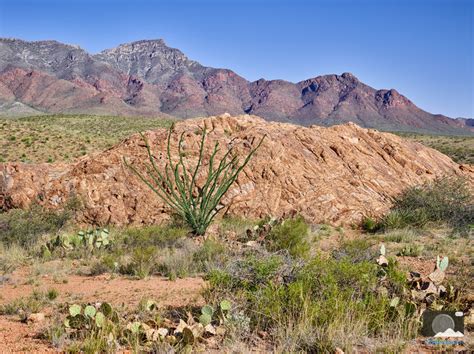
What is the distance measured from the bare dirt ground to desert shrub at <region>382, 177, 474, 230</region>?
8.12 metres

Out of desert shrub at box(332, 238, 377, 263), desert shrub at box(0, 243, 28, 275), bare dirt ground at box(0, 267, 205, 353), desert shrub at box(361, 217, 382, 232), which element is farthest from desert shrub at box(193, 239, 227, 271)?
desert shrub at box(361, 217, 382, 232)

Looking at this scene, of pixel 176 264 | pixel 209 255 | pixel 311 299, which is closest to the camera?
pixel 311 299

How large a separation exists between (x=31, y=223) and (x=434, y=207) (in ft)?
40.7

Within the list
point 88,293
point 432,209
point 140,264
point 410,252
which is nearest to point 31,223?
point 140,264

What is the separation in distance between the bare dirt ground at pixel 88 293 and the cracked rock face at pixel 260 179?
5341 mm

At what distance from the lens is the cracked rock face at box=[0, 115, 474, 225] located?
14.5 m

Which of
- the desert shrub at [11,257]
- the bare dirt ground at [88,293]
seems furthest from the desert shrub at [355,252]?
the desert shrub at [11,257]

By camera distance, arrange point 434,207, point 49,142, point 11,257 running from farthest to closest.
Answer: point 49,142 → point 434,207 → point 11,257

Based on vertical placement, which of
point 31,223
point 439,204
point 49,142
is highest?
point 49,142

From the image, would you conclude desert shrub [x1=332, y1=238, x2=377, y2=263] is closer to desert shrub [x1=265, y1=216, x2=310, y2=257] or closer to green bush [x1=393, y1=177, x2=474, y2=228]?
desert shrub [x1=265, y1=216, x2=310, y2=257]

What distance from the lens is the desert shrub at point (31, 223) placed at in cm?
1159

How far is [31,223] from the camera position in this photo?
12.1 metres

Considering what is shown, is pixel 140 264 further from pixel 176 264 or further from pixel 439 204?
pixel 439 204

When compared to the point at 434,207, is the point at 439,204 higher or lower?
higher
